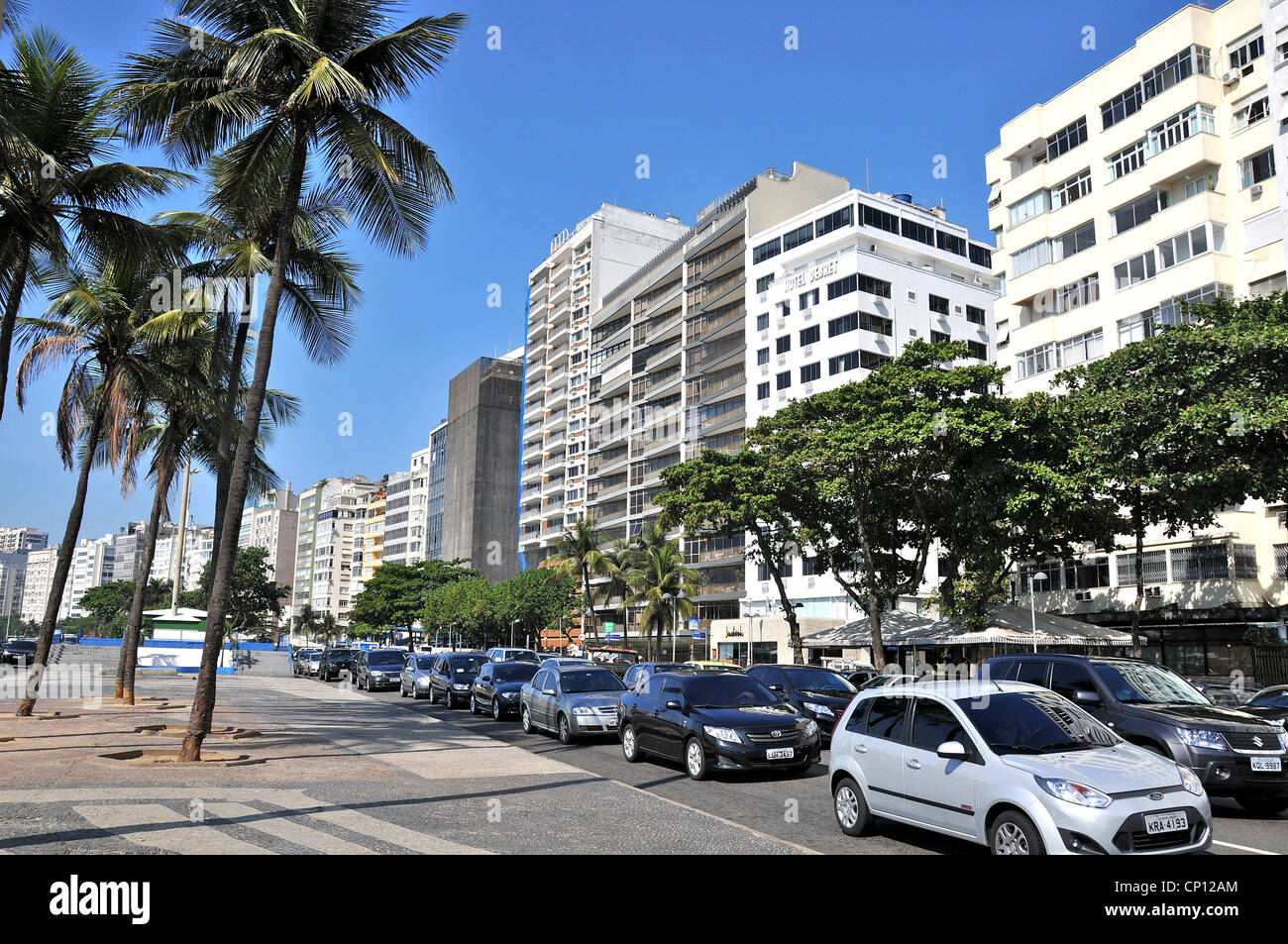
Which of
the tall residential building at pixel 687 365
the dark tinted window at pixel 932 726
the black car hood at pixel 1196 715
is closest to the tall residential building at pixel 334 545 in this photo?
the tall residential building at pixel 687 365

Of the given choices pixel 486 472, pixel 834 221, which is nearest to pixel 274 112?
pixel 834 221

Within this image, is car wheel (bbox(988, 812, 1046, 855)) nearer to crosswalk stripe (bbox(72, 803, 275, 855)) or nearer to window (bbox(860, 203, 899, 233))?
crosswalk stripe (bbox(72, 803, 275, 855))

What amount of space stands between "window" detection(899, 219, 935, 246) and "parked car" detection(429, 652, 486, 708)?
141 feet

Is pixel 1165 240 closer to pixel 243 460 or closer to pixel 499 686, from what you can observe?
pixel 499 686

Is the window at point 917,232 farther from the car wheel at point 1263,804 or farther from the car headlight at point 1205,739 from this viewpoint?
the car headlight at point 1205,739

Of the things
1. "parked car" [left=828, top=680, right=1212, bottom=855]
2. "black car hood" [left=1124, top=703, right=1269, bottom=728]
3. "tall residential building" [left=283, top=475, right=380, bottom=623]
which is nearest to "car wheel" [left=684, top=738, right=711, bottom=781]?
"parked car" [left=828, top=680, right=1212, bottom=855]

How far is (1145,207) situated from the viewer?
35.1 m

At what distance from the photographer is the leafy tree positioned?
3216 cm

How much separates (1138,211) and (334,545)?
148208 mm

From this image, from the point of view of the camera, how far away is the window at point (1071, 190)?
37969 millimetres

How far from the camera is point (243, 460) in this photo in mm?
14016

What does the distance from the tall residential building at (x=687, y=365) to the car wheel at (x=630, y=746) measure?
42239mm
